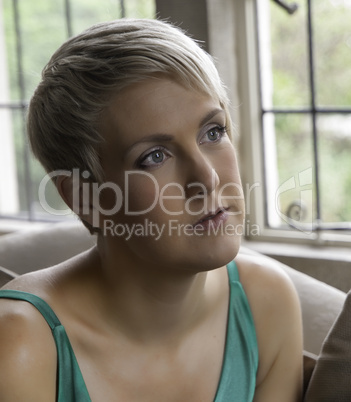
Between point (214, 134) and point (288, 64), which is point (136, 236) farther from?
point (288, 64)

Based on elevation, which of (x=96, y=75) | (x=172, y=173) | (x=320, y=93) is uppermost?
(x=320, y=93)

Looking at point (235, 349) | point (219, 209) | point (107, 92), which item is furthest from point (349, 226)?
point (107, 92)

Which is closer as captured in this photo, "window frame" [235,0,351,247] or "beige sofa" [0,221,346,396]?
"beige sofa" [0,221,346,396]

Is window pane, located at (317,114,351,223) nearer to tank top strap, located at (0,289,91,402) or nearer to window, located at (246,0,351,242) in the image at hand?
window, located at (246,0,351,242)

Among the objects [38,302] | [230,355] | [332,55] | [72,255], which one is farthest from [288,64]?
[38,302]

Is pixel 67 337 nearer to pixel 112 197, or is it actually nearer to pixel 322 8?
pixel 112 197

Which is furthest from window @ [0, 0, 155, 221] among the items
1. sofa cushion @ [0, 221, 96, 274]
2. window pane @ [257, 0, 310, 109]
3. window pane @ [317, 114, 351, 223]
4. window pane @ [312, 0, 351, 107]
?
window pane @ [317, 114, 351, 223]

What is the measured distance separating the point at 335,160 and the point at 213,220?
14.4ft

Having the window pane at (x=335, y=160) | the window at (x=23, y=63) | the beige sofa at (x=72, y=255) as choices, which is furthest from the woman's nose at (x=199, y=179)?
the window pane at (x=335, y=160)

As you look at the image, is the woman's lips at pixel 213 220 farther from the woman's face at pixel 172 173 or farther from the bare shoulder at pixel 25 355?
the bare shoulder at pixel 25 355

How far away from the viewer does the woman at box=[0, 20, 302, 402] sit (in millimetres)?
1231

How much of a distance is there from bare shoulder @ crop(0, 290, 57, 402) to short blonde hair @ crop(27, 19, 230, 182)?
273 mm

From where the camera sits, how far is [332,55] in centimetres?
473

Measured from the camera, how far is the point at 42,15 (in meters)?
3.27
